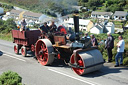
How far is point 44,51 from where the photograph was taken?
28.2 feet

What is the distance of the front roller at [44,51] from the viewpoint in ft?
26.7

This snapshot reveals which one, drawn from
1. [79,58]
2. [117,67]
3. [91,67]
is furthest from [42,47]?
[117,67]

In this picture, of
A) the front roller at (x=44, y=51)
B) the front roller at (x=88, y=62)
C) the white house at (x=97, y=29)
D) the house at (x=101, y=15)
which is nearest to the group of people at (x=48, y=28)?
the front roller at (x=44, y=51)

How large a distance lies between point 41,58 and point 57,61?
33.5 inches

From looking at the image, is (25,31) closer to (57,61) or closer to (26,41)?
(26,41)

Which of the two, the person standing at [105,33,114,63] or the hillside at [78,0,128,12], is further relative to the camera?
the hillside at [78,0,128,12]

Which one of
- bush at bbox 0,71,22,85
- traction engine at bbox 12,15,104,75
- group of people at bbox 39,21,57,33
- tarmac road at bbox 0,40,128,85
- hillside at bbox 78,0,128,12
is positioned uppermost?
hillside at bbox 78,0,128,12

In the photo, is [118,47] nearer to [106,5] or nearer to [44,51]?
[44,51]

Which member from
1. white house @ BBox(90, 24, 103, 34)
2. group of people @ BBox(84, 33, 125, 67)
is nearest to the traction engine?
group of people @ BBox(84, 33, 125, 67)

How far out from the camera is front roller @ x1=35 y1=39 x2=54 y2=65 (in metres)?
8.15

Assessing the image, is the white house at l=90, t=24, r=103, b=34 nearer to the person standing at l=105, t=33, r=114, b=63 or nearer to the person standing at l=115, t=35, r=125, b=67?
the person standing at l=105, t=33, r=114, b=63

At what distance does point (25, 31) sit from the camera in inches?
392

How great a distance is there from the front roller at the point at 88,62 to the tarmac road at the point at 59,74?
0.23 metres

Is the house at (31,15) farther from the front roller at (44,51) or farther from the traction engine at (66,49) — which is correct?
the front roller at (44,51)
